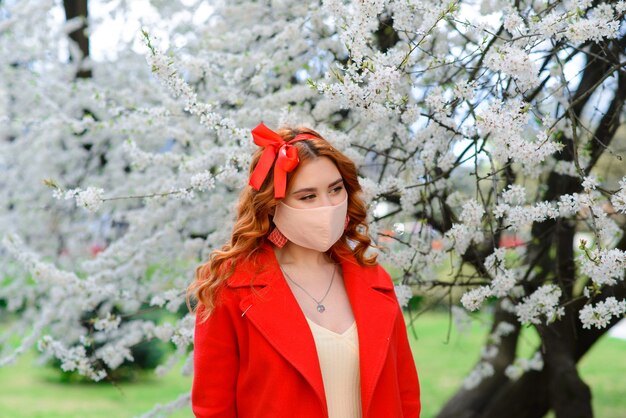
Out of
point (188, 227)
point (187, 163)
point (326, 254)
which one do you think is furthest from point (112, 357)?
point (326, 254)

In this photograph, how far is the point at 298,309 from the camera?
223cm

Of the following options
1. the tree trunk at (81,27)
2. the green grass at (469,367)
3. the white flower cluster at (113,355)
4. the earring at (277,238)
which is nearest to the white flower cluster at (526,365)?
the white flower cluster at (113,355)

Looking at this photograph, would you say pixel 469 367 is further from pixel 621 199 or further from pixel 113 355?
pixel 621 199

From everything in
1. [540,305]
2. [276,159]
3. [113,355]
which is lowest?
[113,355]

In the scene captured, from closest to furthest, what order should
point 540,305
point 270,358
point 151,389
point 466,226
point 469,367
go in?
1. point 270,358
2. point 466,226
3. point 540,305
4. point 151,389
5. point 469,367

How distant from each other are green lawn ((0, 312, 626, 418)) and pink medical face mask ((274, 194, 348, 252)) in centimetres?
440

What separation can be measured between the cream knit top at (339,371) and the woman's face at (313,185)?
0.34 metres

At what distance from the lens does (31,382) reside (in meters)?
8.98

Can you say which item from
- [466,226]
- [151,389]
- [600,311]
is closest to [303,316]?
[466,226]

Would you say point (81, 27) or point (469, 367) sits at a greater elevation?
point (81, 27)

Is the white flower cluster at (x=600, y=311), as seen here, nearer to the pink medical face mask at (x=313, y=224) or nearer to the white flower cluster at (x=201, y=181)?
the pink medical face mask at (x=313, y=224)

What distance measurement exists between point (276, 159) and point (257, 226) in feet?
0.66

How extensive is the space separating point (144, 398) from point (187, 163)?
514cm

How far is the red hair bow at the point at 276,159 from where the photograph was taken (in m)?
2.24
